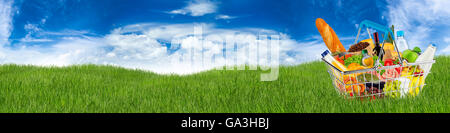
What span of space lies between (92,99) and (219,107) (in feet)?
5.38

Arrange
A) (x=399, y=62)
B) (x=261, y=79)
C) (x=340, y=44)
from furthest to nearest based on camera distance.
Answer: (x=261, y=79) < (x=340, y=44) < (x=399, y=62)

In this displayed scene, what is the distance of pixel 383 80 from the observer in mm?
3154

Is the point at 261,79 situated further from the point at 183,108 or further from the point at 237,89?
the point at 183,108

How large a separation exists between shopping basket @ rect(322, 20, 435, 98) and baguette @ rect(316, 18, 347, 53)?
26cm

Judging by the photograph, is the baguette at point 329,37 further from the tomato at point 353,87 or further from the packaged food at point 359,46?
the tomato at point 353,87

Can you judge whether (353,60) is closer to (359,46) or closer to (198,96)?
(359,46)

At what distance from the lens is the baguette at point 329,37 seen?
347cm

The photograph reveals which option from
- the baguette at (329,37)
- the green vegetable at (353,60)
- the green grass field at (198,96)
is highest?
the baguette at (329,37)

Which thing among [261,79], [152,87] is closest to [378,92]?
[261,79]

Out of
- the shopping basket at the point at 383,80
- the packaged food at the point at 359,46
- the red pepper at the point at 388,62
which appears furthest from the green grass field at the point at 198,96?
the packaged food at the point at 359,46

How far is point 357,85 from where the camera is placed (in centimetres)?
324

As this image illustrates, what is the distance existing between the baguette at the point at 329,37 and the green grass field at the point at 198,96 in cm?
53

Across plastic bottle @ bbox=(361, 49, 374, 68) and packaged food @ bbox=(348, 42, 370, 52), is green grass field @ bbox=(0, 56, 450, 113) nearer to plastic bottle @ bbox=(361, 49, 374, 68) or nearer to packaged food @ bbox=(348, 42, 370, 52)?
plastic bottle @ bbox=(361, 49, 374, 68)

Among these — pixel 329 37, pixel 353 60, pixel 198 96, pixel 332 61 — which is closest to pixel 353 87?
pixel 353 60
